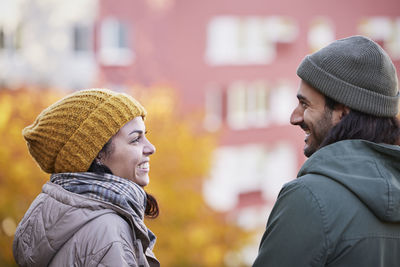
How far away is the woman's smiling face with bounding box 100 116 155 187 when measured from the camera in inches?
98.9

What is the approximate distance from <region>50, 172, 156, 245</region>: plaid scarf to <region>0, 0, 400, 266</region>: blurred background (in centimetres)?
1395

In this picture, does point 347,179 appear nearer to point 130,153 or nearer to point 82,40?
point 130,153

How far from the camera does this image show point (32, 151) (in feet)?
8.30

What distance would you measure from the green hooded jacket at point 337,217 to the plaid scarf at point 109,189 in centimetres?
59

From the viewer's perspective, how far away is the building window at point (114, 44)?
18.7m

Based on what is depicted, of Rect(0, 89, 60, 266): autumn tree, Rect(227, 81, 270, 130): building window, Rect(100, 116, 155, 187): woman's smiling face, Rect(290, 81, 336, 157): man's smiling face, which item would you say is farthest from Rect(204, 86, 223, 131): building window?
Rect(290, 81, 336, 157): man's smiling face

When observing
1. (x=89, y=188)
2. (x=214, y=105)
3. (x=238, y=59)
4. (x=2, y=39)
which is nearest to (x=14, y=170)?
(x=2, y=39)

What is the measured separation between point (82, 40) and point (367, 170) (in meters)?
17.3

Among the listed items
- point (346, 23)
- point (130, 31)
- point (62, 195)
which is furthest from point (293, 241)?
point (346, 23)

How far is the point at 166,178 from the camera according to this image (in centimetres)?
1778

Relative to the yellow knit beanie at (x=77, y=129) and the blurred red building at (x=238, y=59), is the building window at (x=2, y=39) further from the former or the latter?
the yellow knit beanie at (x=77, y=129)

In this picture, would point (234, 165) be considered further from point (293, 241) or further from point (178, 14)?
point (293, 241)

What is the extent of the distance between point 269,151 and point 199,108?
14.3ft

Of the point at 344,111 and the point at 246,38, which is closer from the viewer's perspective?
the point at 344,111
